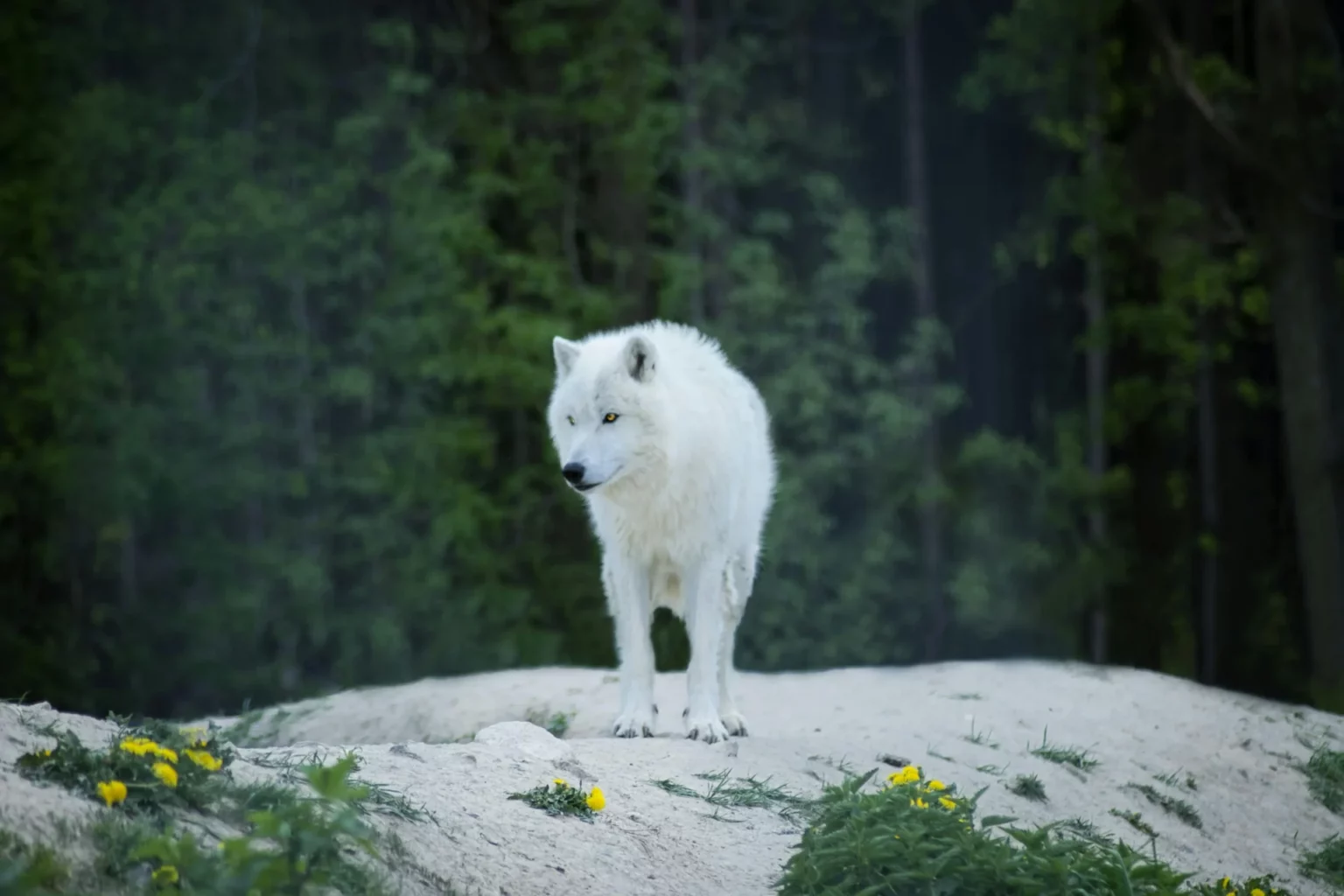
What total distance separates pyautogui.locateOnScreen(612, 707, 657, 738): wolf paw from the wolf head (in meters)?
0.82

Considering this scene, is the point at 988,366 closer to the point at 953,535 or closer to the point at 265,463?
the point at 953,535

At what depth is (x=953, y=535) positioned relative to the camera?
32.7ft

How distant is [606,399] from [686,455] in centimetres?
40

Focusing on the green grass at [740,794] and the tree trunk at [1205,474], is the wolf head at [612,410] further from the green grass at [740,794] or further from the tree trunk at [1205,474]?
the tree trunk at [1205,474]

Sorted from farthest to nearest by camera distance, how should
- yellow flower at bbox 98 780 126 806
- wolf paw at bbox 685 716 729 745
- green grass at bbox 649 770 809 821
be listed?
wolf paw at bbox 685 716 729 745
green grass at bbox 649 770 809 821
yellow flower at bbox 98 780 126 806

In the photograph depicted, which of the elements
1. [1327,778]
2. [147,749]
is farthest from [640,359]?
[1327,778]

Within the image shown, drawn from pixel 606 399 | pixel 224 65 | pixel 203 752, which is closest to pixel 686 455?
pixel 606 399

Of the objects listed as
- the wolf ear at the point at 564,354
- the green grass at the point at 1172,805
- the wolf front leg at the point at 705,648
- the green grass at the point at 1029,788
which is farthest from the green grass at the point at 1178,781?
the wolf ear at the point at 564,354

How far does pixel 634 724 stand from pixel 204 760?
7.22 ft

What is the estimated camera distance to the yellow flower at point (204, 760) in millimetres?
3207

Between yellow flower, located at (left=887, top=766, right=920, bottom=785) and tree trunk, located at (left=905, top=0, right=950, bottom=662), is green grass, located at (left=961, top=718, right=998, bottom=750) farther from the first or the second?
tree trunk, located at (left=905, top=0, right=950, bottom=662)

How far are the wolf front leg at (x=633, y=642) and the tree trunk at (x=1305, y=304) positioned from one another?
5.46 meters

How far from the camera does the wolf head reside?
517 centimetres

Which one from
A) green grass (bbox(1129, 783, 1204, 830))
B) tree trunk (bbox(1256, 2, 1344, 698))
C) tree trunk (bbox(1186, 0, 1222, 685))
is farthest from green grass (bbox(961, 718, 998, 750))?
tree trunk (bbox(1186, 0, 1222, 685))
